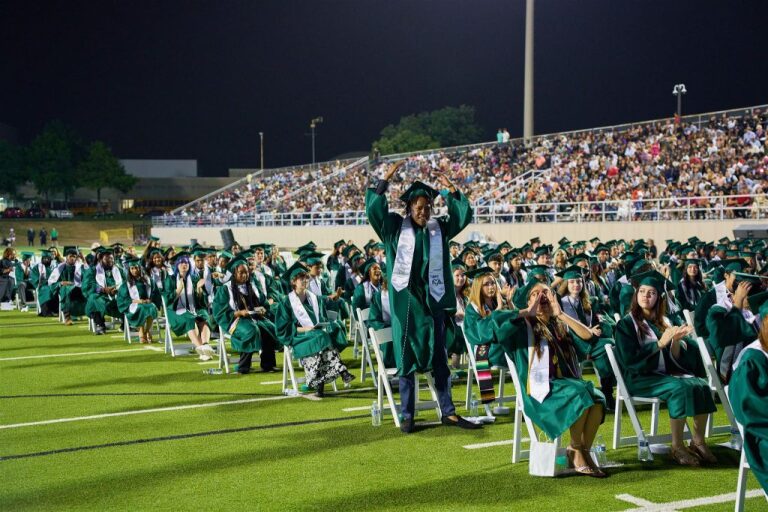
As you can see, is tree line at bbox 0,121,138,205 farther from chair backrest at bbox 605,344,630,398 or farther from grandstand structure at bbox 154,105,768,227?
chair backrest at bbox 605,344,630,398

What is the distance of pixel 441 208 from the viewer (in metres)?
35.0

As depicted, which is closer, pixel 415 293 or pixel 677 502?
pixel 677 502

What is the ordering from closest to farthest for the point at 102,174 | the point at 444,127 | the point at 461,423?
the point at 461,423 → the point at 102,174 → the point at 444,127

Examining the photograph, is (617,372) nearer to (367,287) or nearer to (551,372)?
(551,372)

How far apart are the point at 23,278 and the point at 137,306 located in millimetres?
8954

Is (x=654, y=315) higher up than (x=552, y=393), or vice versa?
(x=654, y=315)

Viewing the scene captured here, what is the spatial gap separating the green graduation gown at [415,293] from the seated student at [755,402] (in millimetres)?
3064

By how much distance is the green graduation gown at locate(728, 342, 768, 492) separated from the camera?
14.2 feet

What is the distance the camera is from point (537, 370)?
19.0 ft

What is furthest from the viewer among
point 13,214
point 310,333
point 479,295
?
point 13,214

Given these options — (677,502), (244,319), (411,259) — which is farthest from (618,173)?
(677,502)

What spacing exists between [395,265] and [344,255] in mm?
9525

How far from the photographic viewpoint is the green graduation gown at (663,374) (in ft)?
19.2

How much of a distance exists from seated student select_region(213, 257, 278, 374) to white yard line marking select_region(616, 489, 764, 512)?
19.9ft
